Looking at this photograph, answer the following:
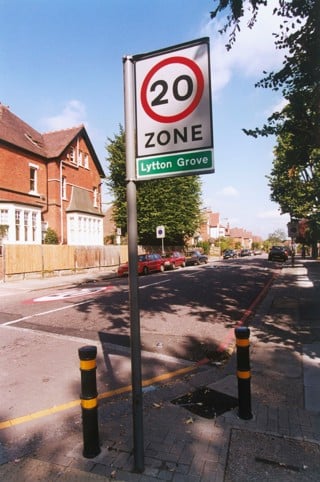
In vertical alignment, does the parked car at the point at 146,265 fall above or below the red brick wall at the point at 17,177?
below

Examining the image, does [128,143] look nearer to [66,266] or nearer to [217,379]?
[217,379]

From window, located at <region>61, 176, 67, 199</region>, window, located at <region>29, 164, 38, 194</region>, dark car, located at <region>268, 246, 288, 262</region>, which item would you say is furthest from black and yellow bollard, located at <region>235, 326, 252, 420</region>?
dark car, located at <region>268, 246, 288, 262</region>

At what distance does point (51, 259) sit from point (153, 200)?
49.0 ft

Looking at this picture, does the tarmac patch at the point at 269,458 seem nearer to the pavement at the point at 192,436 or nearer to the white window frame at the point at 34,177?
the pavement at the point at 192,436

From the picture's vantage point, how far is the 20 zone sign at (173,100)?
2811 millimetres

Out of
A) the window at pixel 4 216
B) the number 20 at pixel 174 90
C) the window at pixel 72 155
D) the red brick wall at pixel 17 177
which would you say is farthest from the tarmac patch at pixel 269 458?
the window at pixel 72 155

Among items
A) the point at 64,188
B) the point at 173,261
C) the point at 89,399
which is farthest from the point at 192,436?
the point at 64,188

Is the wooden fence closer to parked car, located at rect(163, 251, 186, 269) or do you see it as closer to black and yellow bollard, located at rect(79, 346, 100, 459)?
parked car, located at rect(163, 251, 186, 269)

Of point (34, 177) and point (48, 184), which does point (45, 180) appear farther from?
point (34, 177)

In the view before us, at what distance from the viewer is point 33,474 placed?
2973 millimetres

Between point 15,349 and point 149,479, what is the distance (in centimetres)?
457

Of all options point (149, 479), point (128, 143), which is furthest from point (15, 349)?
point (128, 143)

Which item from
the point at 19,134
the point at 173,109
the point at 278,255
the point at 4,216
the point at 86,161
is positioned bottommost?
the point at 278,255

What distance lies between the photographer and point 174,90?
115 inches
